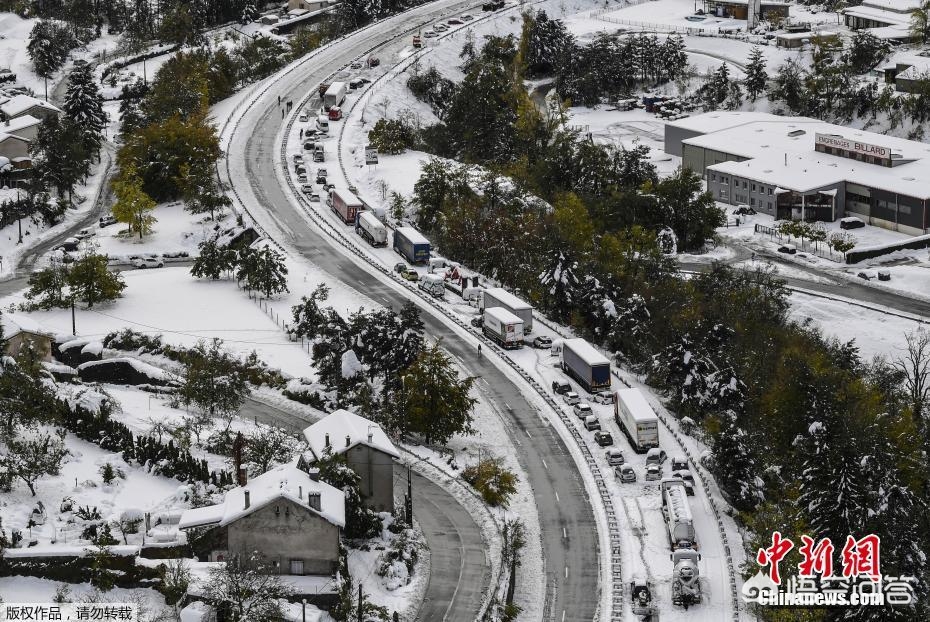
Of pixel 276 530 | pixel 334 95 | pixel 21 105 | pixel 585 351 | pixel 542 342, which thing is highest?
pixel 21 105

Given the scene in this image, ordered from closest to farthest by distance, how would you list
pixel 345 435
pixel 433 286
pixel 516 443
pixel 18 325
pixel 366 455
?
1. pixel 366 455
2. pixel 345 435
3. pixel 516 443
4. pixel 18 325
5. pixel 433 286

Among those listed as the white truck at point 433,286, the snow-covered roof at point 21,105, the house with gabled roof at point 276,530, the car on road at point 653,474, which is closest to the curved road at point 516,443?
the white truck at point 433,286

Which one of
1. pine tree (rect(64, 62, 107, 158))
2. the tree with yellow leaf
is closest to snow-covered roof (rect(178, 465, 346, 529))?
the tree with yellow leaf

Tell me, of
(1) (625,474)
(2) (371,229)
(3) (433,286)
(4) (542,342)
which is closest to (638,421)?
(1) (625,474)

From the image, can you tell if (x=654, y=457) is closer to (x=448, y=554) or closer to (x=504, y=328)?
(x=448, y=554)

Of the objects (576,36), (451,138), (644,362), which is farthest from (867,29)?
(644,362)

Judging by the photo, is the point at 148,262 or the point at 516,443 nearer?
the point at 516,443

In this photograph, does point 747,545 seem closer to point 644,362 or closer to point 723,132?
point 644,362

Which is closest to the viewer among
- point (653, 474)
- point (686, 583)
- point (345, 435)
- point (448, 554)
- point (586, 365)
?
point (686, 583)
